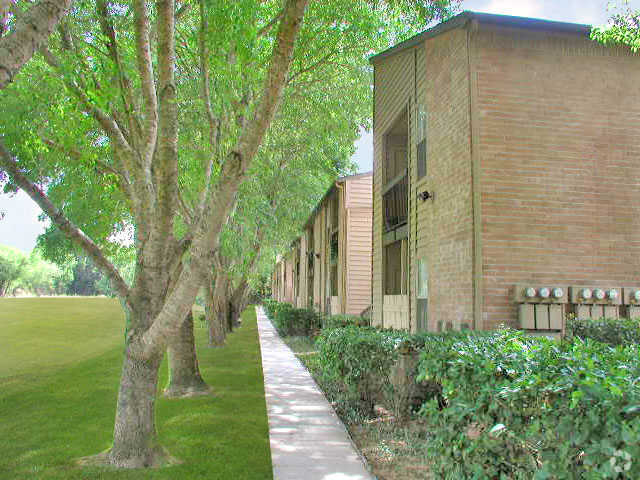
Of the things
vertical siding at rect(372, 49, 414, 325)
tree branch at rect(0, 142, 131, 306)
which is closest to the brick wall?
vertical siding at rect(372, 49, 414, 325)

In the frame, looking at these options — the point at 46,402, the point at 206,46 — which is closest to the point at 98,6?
the point at 206,46

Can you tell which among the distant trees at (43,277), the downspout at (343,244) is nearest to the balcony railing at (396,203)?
the downspout at (343,244)

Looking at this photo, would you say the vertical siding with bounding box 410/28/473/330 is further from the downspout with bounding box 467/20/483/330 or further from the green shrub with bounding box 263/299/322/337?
the green shrub with bounding box 263/299/322/337

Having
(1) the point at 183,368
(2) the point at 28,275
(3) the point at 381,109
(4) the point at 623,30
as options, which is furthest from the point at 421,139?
(2) the point at 28,275

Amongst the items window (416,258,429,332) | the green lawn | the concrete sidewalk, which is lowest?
the green lawn

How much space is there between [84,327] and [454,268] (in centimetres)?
2851

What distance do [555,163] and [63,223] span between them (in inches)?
245

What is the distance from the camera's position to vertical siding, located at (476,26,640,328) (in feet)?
24.7

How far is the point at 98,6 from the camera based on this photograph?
24.1ft

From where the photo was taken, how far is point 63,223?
20.5 feet

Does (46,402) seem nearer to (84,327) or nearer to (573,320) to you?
(573,320)

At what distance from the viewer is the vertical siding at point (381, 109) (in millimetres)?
11672

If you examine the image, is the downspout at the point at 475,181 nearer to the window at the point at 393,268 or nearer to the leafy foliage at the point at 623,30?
the leafy foliage at the point at 623,30

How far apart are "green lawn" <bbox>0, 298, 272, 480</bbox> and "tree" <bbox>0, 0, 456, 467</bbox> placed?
593 mm
